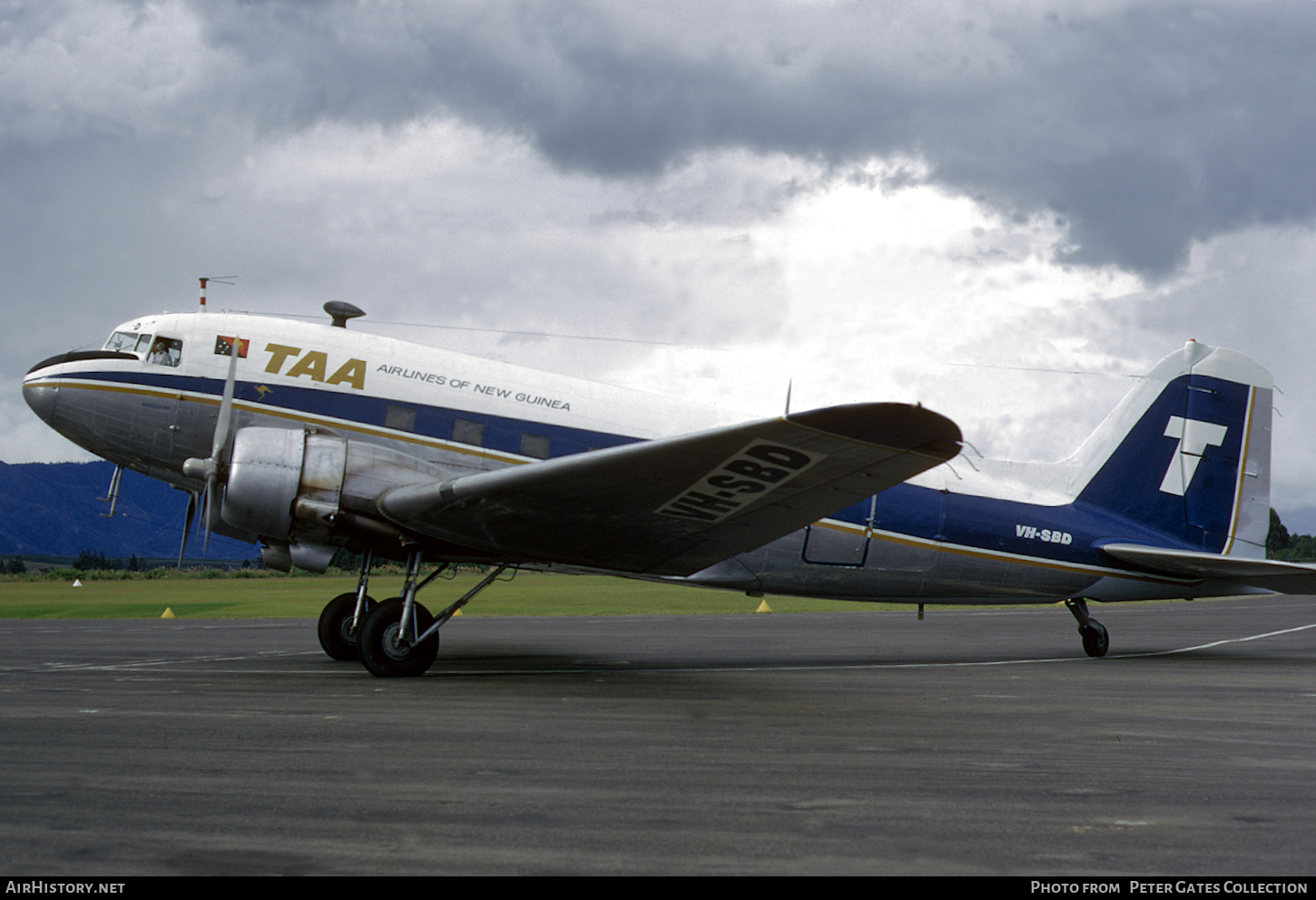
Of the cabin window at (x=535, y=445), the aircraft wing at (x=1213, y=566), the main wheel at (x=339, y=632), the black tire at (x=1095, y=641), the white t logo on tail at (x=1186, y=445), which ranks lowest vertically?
the main wheel at (x=339, y=632)

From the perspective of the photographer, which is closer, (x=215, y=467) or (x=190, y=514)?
(x=215, y=467)

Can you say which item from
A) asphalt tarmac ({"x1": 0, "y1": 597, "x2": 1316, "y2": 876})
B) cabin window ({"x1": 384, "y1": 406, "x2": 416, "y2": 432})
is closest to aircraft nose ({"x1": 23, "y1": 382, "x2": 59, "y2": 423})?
asphalt tarmac ({"x1": 0, "y1": 597, "x2": 1316, "y2": 876})

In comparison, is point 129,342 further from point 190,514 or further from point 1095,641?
point 1095,641

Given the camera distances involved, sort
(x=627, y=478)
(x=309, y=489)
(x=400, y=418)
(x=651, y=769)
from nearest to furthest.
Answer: (x=651, y=769) < (x=627, y=478) < (x=309, y=489) < (x=400, y=418)

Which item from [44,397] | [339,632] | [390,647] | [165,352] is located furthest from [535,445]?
[44,397]

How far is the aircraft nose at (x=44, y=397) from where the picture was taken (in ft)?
41.4

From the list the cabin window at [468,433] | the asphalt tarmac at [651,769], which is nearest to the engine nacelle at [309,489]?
the cabin window at [468,433]

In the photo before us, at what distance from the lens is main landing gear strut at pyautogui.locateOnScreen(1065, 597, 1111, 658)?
15.2 meters

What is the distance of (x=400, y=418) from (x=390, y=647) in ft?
9.90

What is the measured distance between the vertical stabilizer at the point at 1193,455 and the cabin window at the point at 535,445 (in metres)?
8.69

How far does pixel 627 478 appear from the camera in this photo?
9.34 meters

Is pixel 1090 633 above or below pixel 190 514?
below

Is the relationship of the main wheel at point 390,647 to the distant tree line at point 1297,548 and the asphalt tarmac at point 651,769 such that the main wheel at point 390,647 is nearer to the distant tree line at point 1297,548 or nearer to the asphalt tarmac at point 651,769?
the asphalt tarmac at point 651,769
